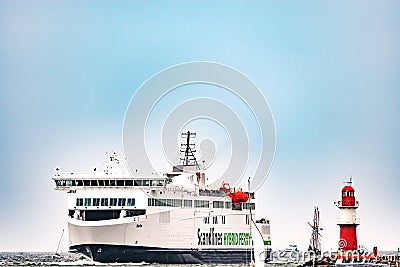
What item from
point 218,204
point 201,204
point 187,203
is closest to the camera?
point 187,203

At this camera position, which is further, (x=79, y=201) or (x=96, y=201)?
(x=79, y=201)

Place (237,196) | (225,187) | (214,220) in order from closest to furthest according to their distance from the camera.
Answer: (214,220)
(237,196)
(225,187)

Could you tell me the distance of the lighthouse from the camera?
66562mm

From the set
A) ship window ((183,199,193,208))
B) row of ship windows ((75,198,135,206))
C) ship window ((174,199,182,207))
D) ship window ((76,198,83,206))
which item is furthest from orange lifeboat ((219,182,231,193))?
ship window ((76,198,83,206))

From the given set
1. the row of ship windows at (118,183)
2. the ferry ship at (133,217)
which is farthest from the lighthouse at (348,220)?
the row of ship windows at (118,183)

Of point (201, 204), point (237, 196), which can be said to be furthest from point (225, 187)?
point (201, 204)

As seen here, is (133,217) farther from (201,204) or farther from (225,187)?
(225,187)

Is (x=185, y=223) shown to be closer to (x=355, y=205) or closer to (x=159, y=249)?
(x=159, y=249)

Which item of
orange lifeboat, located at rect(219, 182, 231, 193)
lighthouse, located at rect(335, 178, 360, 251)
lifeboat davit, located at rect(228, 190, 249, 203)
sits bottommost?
lighthouse, located at rect(335, 178, 360, 251)

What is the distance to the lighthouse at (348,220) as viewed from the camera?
6656 cm

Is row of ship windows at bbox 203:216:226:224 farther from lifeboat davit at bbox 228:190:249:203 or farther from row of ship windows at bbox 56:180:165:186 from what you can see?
row of ship windows at bbox 56:180:165:186

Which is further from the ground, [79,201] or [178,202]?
[178,202]

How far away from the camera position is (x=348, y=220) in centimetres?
6694

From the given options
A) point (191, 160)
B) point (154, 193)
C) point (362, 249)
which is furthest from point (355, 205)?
point (191, 160)
